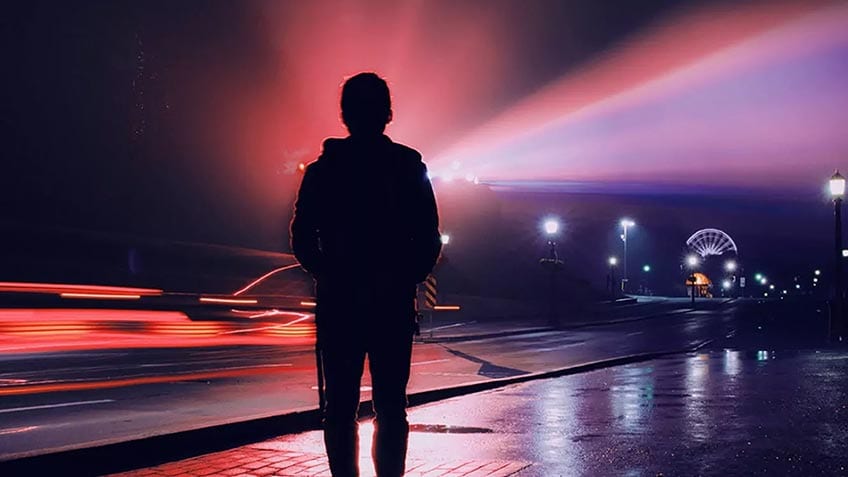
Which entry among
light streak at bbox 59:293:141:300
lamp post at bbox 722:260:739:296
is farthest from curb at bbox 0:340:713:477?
lamp post at bbox 722:260:739:296

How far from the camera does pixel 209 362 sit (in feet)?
60.1

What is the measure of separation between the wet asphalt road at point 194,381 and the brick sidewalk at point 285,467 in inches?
29.2

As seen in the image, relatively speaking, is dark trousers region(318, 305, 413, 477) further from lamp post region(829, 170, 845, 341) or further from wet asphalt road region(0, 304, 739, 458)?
lamp post region(829, 170, 845, 341)

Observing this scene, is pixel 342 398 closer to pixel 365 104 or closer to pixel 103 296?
pixel 365 104

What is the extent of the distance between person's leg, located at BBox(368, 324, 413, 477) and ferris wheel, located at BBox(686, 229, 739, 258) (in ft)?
459

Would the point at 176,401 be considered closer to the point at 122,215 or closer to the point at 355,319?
the point at 355,319

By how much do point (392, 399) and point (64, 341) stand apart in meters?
20.6

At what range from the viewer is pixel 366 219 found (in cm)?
379

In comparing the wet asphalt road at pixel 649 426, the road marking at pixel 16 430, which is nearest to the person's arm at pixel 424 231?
the wet asphalt road at pixel 649 426

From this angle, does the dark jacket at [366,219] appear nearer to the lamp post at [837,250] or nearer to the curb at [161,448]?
the curb at [161,448]

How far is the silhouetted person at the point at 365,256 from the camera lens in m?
3.73

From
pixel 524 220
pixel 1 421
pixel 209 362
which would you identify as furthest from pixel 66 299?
pixel 524 220

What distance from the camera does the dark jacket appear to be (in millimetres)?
3746

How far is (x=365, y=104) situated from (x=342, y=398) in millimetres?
1311
